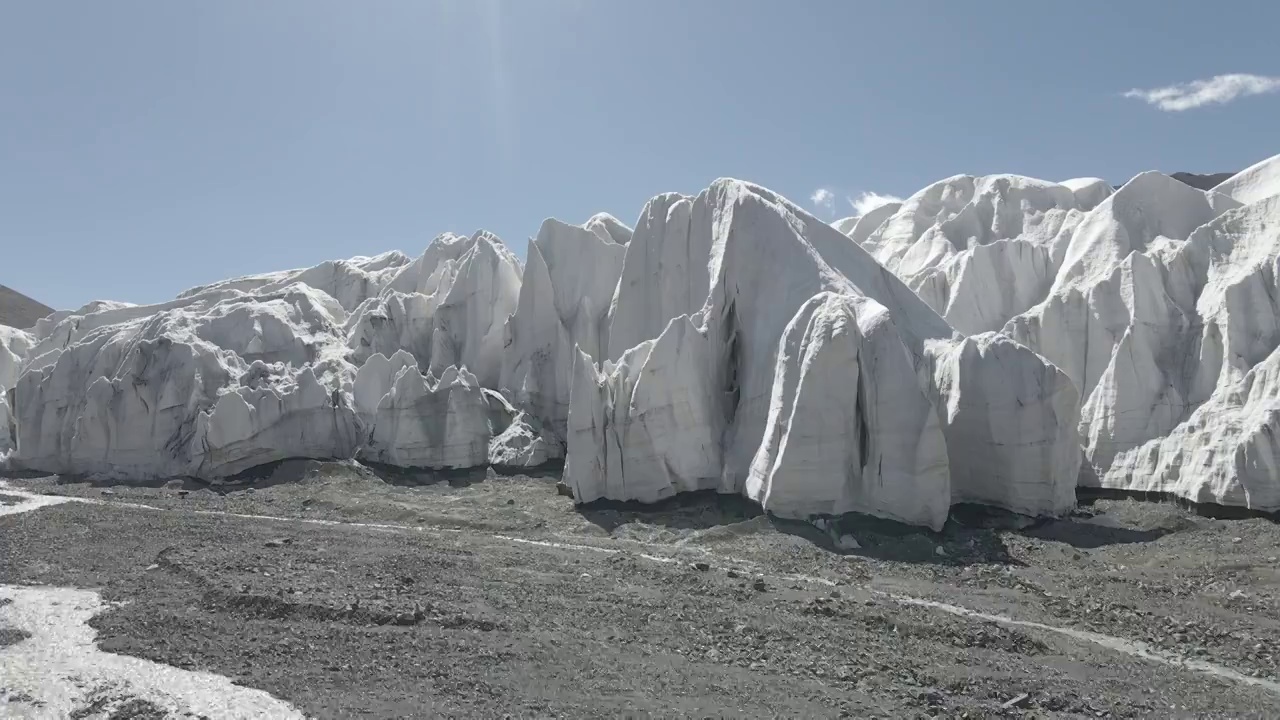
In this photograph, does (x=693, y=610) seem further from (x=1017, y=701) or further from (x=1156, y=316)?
(x=1156, y=316)

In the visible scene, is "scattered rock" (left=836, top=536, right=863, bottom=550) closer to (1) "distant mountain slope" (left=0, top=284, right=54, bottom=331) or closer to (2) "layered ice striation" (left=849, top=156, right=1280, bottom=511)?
(2) "layered ice striation" (left=849, top=156, right=1280, bottom=511)

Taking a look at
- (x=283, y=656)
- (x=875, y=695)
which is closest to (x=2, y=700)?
(x=283, y=656)

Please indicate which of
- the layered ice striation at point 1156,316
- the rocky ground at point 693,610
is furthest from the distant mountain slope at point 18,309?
the layered ice striation at point 1156,316

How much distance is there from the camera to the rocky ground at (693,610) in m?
12.3

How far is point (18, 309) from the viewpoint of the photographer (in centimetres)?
9550

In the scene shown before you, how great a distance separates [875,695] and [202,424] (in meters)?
34.7

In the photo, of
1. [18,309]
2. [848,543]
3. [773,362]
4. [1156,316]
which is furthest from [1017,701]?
[18,309]

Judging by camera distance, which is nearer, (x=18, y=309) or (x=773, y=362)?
(x=773, y=362)

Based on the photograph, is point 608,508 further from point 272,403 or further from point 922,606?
point 272,403

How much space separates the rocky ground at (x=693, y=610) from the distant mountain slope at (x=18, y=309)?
252ft

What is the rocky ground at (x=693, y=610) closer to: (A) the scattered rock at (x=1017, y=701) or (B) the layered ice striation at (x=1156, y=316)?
(A) the scattered rock at (x=1017, y=701)

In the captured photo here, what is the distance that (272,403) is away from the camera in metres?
37.6

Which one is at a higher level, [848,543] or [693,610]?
[848,543]

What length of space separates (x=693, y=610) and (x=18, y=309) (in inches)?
4253
